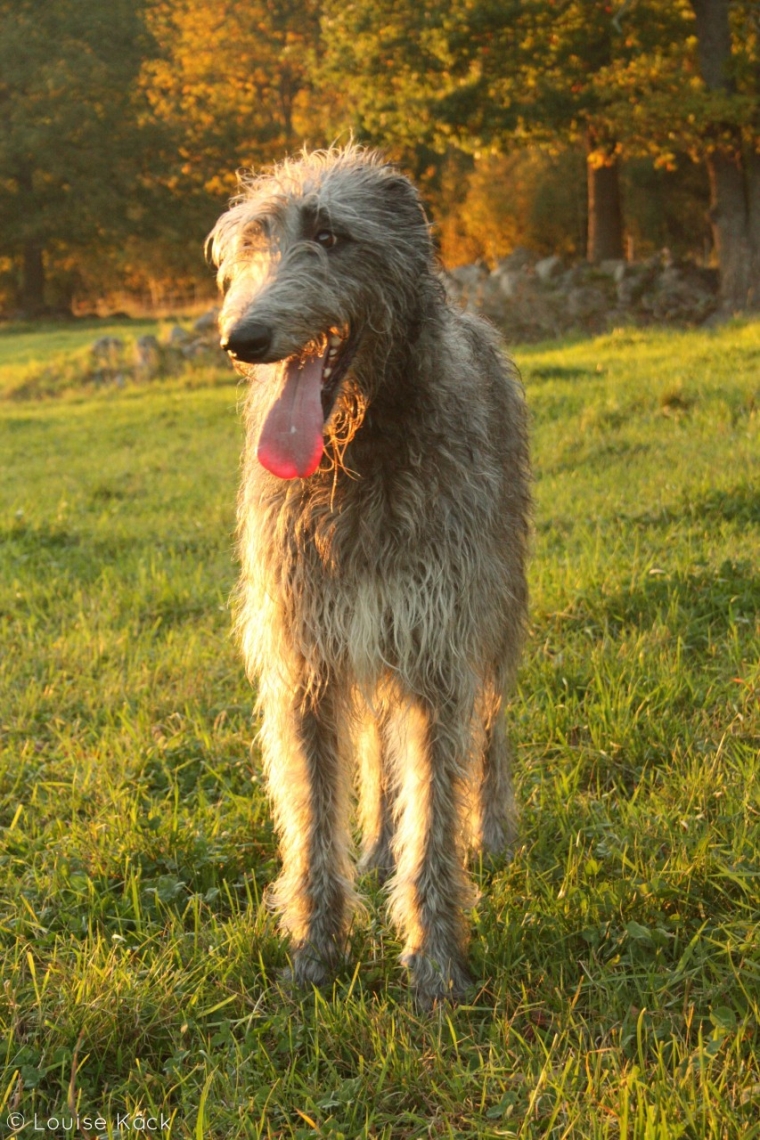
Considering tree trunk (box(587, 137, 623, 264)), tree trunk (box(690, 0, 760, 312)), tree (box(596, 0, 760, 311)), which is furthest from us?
tree trunk (box(587, 137, 623, 264))

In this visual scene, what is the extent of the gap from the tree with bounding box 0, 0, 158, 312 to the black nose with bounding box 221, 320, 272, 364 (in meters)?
41.5

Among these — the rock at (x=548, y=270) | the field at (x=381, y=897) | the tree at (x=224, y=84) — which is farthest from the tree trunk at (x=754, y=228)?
the tree at (x=224, y=84)

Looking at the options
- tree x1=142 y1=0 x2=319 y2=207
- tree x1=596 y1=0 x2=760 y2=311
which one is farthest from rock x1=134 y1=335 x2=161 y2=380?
tree x1=142 y1=0 x2=319 y2=207

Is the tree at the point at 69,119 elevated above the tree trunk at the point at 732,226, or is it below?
above

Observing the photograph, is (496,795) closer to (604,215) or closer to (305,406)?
(305,406)

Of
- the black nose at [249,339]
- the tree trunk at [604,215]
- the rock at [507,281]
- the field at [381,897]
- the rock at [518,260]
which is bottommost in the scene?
the field at [381,897]

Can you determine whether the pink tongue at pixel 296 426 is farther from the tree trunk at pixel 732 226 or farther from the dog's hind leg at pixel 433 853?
the tree trunk at pixel 732 226

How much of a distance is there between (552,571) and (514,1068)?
11.3 feet

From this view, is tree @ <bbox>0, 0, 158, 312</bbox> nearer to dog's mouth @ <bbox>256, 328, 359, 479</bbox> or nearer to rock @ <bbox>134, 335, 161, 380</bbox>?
rock @ <bbox>134, 335, 161, 380</bbox>

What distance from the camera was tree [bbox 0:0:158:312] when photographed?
132ft

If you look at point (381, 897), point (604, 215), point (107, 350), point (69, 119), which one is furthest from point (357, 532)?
point (69, 119)

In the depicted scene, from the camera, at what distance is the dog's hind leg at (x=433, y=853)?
3.38 metres

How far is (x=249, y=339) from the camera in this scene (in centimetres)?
283

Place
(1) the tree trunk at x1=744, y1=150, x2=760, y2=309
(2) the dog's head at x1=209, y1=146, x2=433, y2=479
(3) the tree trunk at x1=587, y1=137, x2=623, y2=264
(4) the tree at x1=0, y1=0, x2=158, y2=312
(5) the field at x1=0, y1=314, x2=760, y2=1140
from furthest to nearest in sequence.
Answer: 1. (4) the tree at x1=0, y1=0, x2=158, y2=312
2. (3) the tree trunk at x1=587, y1=137, x2=623, y2=264
3. (1) the tree trunk at x1=744, y1=150, x2=760, y2=309
4. (2) the dog's head at x1=209, y1=146, x2=433, y2=479
5. (5) the field at x1=0, y1=314, x2=760, y2=1140
